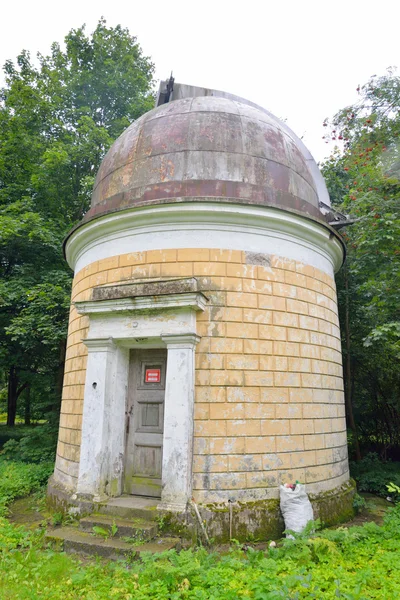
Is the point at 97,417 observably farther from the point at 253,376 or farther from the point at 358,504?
the point at 358,504

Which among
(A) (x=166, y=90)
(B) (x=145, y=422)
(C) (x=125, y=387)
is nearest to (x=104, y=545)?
(B) (x=145, y=422)

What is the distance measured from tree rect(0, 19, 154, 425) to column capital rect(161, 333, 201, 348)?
5314mm

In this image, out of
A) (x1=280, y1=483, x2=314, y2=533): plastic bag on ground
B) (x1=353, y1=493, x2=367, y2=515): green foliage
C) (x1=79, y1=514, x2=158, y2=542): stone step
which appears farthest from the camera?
(x1=353, y1=493, x2=367, y2=515): green foliage

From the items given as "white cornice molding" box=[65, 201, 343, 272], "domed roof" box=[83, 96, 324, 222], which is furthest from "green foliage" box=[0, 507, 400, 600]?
"domed roof" box=[83, 96, 324, 222]

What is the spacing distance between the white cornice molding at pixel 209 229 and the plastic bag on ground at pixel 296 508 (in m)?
3.43

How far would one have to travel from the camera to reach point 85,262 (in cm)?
720

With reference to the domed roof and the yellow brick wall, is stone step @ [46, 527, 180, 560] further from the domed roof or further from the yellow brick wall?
the domed roof

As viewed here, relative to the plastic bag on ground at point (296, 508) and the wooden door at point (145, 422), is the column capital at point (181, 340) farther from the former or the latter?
the plastic bag on ground at point (296, 508)

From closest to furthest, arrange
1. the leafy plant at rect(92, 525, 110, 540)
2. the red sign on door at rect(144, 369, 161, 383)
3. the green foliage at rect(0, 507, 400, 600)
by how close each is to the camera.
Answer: the green foliage at rect(0, 507, 400, 600), the leafy plant at rect(92, 525, 110, 540), the red sign on door at rect(144, 369, 161, 383)

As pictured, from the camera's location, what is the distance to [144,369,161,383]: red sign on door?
6.12 meters

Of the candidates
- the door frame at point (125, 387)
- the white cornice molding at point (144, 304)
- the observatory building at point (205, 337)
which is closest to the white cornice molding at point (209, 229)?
the observatory building at point (205, 337)

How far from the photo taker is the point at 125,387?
618cm

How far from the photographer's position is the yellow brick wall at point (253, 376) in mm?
5293

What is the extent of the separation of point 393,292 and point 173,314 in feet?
13.0
